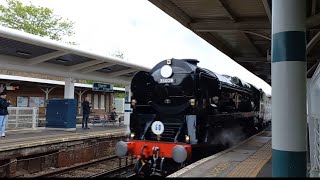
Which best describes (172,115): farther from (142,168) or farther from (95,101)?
(95,101)

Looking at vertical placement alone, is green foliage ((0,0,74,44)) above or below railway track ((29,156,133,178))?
above

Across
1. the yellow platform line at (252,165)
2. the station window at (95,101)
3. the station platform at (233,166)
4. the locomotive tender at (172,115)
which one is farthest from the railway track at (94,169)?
the station window at (95,101)

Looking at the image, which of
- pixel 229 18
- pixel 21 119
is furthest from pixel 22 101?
pixel 229 18

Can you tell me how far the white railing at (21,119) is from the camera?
46.5 feet

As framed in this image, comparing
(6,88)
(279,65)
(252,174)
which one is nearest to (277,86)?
(279,65)

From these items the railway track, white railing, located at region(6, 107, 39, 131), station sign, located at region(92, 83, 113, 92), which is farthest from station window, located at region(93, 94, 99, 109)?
the railway track

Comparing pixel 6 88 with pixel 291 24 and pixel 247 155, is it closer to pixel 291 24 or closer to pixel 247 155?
pixel 247 155

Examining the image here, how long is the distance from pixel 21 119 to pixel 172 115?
828 cm

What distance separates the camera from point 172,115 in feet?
30.1

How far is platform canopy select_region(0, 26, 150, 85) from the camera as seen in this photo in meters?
10.8

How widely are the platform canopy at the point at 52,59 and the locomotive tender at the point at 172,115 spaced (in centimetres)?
373

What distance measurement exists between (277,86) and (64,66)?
40.5 feet

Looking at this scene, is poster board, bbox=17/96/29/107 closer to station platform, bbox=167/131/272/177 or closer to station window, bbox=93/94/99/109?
station window, bbox=93/94/99/109

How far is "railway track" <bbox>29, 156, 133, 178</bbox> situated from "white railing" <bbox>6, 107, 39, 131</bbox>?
12.8 ft
